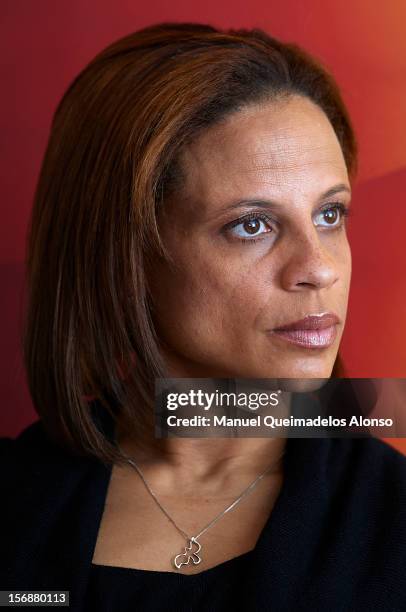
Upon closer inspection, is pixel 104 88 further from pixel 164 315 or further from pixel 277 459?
pixel 277 459

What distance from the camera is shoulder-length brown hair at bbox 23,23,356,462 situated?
4.34 feet

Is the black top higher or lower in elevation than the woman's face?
lower

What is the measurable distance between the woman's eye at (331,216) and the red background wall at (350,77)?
0.88ft

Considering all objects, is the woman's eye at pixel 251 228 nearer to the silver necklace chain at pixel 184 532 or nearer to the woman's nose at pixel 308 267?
the woman's nose at pixel 308 267

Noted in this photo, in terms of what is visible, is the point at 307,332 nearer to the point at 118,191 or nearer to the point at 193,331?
the point at 193,331

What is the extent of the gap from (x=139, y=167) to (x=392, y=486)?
0.68 meters

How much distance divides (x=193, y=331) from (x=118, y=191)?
0.27 m

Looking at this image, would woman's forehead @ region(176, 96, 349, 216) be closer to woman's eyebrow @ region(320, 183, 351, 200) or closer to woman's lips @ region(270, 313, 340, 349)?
woman's eyebrow @ region(320, 183, 351, 200)

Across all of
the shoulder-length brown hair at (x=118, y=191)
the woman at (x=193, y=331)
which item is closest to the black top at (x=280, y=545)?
the woman at (x=193, y=331)

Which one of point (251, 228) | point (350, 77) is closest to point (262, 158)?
point (251, 228)

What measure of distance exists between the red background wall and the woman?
0.15 meters

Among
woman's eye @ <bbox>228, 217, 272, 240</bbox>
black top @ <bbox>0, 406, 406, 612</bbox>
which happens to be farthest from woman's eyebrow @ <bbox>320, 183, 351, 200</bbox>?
black top @ <bbox>0, 406, 406, 612</bbox>

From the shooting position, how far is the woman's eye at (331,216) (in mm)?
1346

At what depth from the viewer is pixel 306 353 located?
49.6 inches
